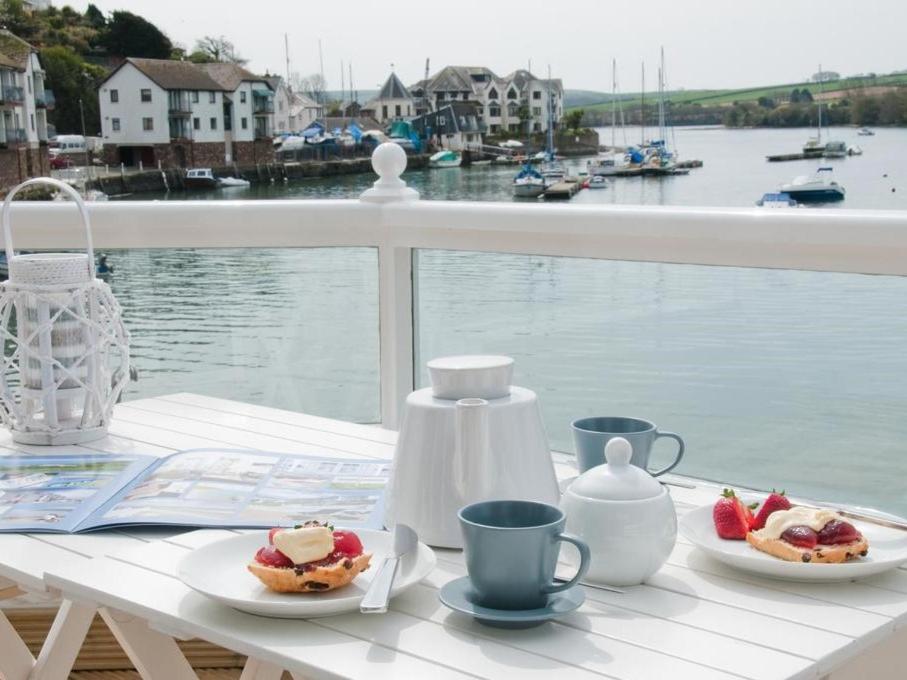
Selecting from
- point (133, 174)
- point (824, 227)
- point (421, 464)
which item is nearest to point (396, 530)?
point (421, 464)

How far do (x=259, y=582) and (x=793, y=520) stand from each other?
49 cm

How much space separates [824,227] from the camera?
1.82m

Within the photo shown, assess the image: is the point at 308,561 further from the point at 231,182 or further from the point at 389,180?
the point at 231,182

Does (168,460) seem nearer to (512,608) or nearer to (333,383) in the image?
(512,608)

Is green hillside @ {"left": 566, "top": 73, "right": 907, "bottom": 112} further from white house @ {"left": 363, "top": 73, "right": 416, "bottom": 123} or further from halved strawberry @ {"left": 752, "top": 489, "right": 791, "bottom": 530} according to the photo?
white house @ {"left": 363, "top": 73, "right": 416, "bottom": 123}

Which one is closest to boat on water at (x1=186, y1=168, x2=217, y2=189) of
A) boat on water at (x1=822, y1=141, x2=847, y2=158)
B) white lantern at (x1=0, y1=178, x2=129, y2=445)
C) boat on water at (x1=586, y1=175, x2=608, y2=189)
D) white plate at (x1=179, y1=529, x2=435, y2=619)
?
boat on water at (x1=586, y1=175, x2=608, y2=189)

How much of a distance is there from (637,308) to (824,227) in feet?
1.31

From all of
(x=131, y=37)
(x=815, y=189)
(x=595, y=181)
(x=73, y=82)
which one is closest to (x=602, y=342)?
(x=815, y=189)

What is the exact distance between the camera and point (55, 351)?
5.28 feet

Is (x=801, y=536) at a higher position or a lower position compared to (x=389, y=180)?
lower

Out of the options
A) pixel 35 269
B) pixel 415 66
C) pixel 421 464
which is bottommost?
pixel 421 464

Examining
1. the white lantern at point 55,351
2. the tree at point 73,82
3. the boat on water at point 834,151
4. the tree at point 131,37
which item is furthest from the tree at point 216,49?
the white lantern at point 55,351

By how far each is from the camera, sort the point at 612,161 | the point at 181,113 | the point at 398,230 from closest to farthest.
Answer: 1. the point at 398,230
2. the point at 612,161
3. the point at 181,113

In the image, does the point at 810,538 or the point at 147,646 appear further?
the point at 147,646
